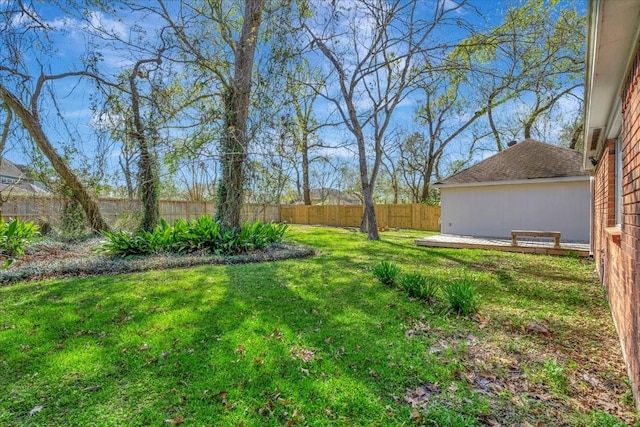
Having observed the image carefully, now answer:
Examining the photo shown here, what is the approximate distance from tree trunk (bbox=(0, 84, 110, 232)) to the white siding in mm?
12722

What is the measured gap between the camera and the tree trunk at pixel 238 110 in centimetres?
842

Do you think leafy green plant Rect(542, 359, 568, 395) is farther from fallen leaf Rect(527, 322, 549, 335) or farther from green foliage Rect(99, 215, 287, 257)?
green foliage Rect(99, 215, 287, 257)

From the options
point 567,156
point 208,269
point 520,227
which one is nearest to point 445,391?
point 208,269

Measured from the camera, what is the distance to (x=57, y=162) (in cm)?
895

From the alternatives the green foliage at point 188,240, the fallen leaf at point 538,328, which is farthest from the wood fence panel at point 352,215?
the fallen leaf at point 538,328

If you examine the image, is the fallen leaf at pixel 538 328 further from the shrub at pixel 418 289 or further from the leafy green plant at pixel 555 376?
the shrub at pixel 418 289

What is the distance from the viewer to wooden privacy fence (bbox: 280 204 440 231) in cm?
1847

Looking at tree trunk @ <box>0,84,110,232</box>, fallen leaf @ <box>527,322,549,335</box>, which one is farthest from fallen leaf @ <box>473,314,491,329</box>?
tree trunk @ <box>0,84,110,232</box>

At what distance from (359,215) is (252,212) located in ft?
43.0

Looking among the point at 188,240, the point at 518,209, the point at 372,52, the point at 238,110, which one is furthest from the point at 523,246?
the point at 188,240

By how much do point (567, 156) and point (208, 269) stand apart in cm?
1261

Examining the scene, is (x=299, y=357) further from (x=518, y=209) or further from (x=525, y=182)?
(x=518, y=209)

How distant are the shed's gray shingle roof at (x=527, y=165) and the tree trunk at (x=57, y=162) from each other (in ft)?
41.5

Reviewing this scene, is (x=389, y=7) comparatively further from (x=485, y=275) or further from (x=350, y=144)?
(x=485, y=275)
